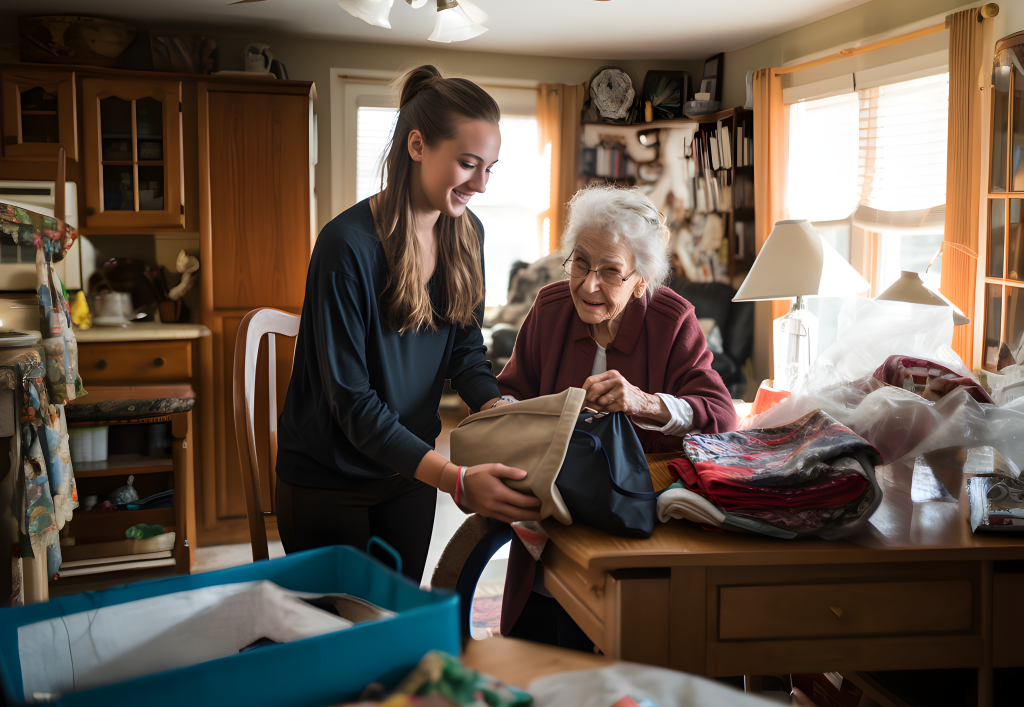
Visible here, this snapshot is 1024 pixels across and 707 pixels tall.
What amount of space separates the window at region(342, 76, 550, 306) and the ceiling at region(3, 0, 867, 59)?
37 cm

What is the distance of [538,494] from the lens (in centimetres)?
99

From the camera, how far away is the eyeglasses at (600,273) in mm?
1556

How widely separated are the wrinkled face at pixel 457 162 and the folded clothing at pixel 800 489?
2.10 ft

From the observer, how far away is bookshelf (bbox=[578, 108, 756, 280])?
14.5 ft

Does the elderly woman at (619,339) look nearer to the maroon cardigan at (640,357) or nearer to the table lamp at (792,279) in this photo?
the maroon cardigan at (640,357)

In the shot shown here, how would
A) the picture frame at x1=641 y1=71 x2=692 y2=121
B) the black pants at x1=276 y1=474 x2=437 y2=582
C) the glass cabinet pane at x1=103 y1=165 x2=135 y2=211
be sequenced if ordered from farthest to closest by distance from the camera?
the picture frame at x1=641 y1=71 x2=692 y2=121 → the glass cabinet pane at x1=103 y1=165 x2=135 y2=211 → the black pants at x1=276 y1=474 x2=437 y2=582

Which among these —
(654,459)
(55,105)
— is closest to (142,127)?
(55,105)

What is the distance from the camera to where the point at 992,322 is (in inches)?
104

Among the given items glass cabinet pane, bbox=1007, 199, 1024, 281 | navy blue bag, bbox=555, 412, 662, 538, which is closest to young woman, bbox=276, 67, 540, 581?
navy blue bag, bbox=555, 412, 662, 538

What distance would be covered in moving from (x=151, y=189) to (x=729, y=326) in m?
3.40

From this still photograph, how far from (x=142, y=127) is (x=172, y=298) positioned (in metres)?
0.84

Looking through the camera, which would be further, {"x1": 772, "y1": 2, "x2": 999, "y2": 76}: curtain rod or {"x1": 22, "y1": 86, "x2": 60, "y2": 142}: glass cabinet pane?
{"x1": 22, "y1": 86, "x2": 60, "y2": 142}: glass cabinet pane

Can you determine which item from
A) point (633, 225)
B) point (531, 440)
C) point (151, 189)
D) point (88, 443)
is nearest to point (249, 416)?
point (531, 440)

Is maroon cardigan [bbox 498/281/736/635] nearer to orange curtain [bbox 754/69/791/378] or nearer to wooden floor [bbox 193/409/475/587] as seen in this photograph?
wooden floor [bbox 193/409/475/587]
